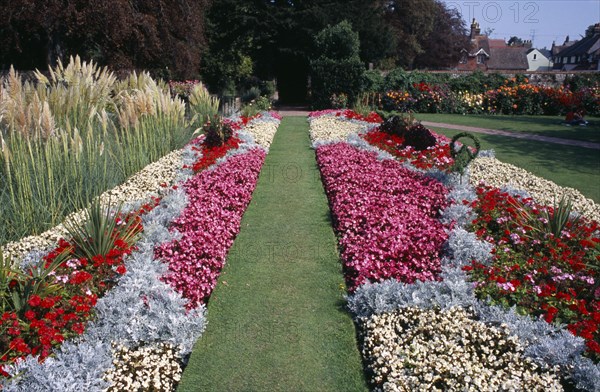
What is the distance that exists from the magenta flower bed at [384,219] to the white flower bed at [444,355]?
75 cm

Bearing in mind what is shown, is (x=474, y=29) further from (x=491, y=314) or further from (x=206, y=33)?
(x=491, y=314)

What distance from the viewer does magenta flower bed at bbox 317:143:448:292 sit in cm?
496

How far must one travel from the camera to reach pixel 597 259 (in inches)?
183

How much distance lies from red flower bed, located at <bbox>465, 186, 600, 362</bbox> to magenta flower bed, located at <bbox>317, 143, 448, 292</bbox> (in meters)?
0.59

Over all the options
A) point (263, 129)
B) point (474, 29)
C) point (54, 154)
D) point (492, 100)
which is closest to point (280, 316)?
point (54, 154)

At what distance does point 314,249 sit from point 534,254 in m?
2.60

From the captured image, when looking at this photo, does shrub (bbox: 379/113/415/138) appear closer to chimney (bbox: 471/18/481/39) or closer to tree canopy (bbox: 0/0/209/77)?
tree canopy (bbox: 0/0/209/77)

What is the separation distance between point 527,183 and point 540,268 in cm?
434

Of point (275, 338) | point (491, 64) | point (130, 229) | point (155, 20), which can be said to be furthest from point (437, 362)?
point (491, 64)

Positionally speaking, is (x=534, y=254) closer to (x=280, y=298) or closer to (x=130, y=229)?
(x=280, y=298)

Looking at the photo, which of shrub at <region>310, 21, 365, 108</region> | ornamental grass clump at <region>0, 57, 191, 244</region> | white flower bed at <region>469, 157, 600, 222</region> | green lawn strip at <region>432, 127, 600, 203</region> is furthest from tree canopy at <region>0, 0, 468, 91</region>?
white flower bed at <region>469, 157, 600, 222</region>

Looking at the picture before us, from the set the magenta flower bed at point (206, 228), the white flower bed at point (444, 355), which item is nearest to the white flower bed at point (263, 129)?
the magenta flower bed at point (206, 228)

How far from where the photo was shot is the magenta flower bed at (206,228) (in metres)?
4.70

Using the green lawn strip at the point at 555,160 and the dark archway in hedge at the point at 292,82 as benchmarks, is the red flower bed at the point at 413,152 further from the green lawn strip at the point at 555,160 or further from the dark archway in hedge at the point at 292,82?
the dark archway in hedge at the point at 292,82
